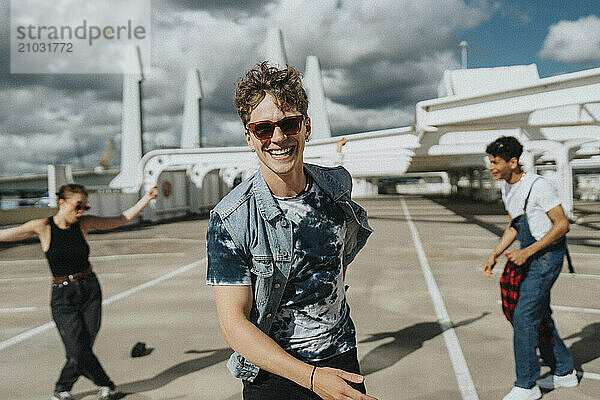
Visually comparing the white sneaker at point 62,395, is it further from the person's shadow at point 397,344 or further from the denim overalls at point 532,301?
the denim overalls at point 532,301

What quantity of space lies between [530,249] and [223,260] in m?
2.90

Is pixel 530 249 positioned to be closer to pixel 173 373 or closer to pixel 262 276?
pixel 262 276

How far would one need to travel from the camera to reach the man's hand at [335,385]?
4.50ft

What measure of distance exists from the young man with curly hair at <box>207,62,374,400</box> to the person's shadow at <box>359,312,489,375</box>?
3.15m

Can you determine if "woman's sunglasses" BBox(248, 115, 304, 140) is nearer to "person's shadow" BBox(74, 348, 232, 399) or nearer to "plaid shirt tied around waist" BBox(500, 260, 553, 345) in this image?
"plaid shirt tied around waist" BBox(500, 260, 553, 345)

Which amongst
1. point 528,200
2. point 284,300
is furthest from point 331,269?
point 528,200

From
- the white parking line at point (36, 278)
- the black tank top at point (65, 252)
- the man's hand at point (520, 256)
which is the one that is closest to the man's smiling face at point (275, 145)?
the man's hand at point (520, 256)

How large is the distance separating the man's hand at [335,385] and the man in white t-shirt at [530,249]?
2.67 meters

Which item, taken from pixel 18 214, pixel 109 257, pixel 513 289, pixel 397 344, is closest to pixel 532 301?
pixel 513 289

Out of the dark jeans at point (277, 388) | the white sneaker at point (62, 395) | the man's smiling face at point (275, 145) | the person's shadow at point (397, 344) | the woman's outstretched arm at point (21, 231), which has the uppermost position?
the man's smiling face at point (275, 145)

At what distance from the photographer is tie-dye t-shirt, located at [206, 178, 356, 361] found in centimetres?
172

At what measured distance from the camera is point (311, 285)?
1736 mm

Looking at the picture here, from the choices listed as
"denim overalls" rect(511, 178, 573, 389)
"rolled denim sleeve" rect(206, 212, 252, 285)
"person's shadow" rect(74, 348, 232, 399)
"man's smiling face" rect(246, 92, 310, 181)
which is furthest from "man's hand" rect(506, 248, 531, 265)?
"person's shadow" rect(74, 348, 232, 399)

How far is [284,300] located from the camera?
67.9 inches
